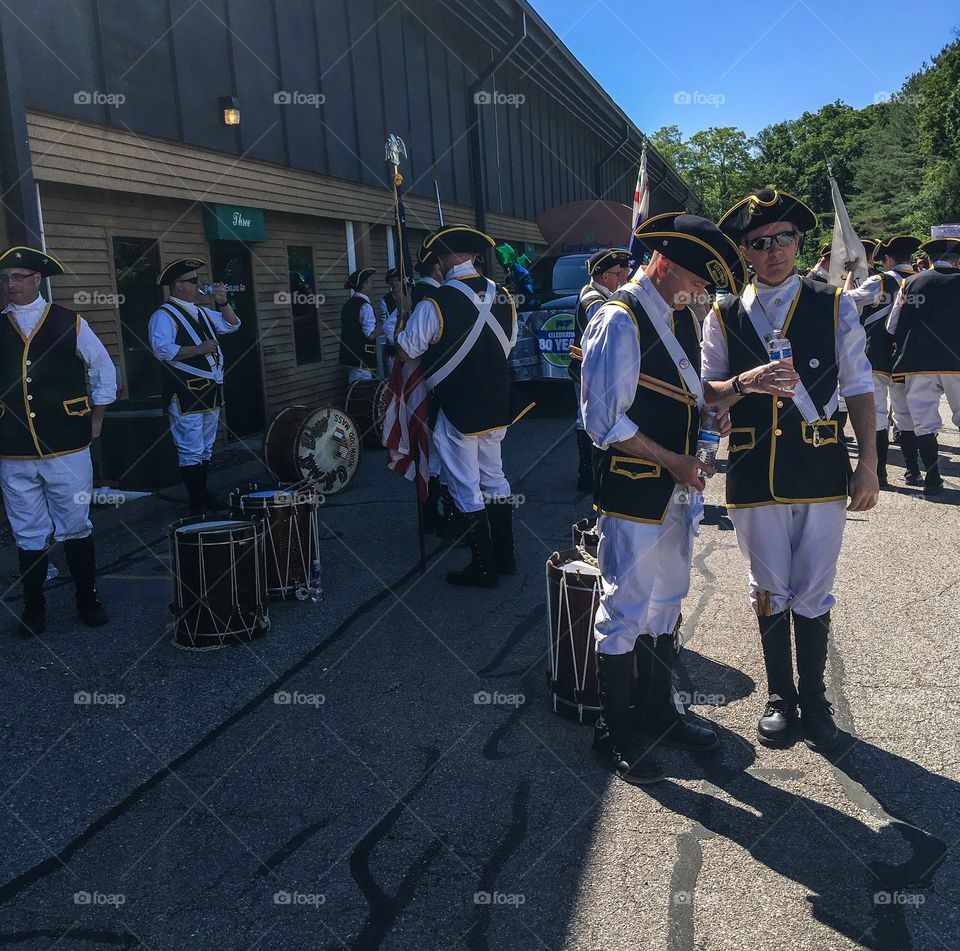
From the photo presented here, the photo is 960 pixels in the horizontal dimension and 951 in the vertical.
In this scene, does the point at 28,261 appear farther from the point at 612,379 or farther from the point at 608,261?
the point at 608,261

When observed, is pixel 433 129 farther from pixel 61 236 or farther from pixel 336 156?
pixel 61 236

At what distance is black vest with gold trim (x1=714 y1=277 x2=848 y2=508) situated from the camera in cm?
378

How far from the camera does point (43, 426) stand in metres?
5.43

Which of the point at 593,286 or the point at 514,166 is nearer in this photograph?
the point at 593,286

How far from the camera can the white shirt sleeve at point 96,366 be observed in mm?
5613

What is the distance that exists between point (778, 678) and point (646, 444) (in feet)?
4.12

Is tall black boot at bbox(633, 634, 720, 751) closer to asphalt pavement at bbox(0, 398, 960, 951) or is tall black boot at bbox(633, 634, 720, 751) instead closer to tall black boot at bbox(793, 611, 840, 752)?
asphalt pavement at bbox(0, 398, 960, 951)

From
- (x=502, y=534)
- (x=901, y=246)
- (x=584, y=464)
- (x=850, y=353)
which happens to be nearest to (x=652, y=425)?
(x=850, y=353)

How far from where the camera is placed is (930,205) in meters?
50.0

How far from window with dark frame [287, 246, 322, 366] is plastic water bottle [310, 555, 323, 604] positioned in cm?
758

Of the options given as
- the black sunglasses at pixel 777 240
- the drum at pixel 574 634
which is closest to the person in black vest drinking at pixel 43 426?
the drum at pixel 574 634

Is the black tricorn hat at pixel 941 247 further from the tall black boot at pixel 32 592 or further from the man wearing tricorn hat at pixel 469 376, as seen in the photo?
the tall black boot at pixel 32 592

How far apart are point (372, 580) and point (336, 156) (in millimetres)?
9092

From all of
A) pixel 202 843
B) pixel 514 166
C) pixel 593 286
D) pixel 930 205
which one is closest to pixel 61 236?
pixel 593 286
